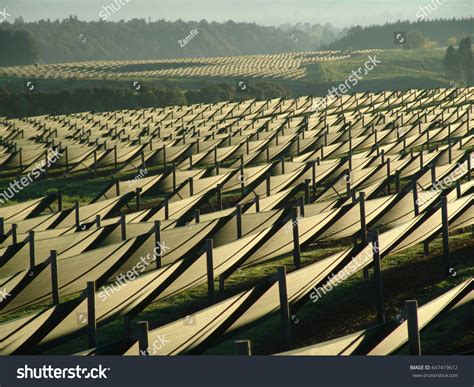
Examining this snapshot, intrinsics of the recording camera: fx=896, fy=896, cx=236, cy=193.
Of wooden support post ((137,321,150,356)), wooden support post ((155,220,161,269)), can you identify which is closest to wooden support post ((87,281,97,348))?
wooden support post ((137,321,150,356))

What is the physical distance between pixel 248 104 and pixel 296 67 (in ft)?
282

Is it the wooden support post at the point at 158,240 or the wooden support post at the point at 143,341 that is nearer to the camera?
the wooden support post at the point at 143,341

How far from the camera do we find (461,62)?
103 metres

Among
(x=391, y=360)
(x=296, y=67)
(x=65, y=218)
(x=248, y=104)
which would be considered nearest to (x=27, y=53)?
(x=296, y=67)

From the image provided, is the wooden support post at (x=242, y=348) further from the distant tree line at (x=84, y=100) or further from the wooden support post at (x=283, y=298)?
the distant tree line at (x=84, y=100)

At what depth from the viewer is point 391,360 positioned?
7566 mm

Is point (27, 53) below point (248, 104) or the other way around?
the other way around

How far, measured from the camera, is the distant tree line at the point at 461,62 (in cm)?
9938

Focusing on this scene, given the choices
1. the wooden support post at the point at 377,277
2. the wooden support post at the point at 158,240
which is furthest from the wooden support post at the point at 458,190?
the wooden support post at the point at 158,240

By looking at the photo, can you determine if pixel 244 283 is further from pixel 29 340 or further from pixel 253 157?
pixel 253 157

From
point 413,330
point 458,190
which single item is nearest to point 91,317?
point 413,330

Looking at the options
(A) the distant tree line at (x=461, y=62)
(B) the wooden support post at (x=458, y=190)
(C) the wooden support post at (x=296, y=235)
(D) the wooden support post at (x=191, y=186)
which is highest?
(A) the distant tree line at (x=461, y=62)

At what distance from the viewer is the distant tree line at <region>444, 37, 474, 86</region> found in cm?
9938

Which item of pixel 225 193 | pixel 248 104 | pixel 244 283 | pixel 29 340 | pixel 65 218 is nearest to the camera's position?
pixel 29 340
